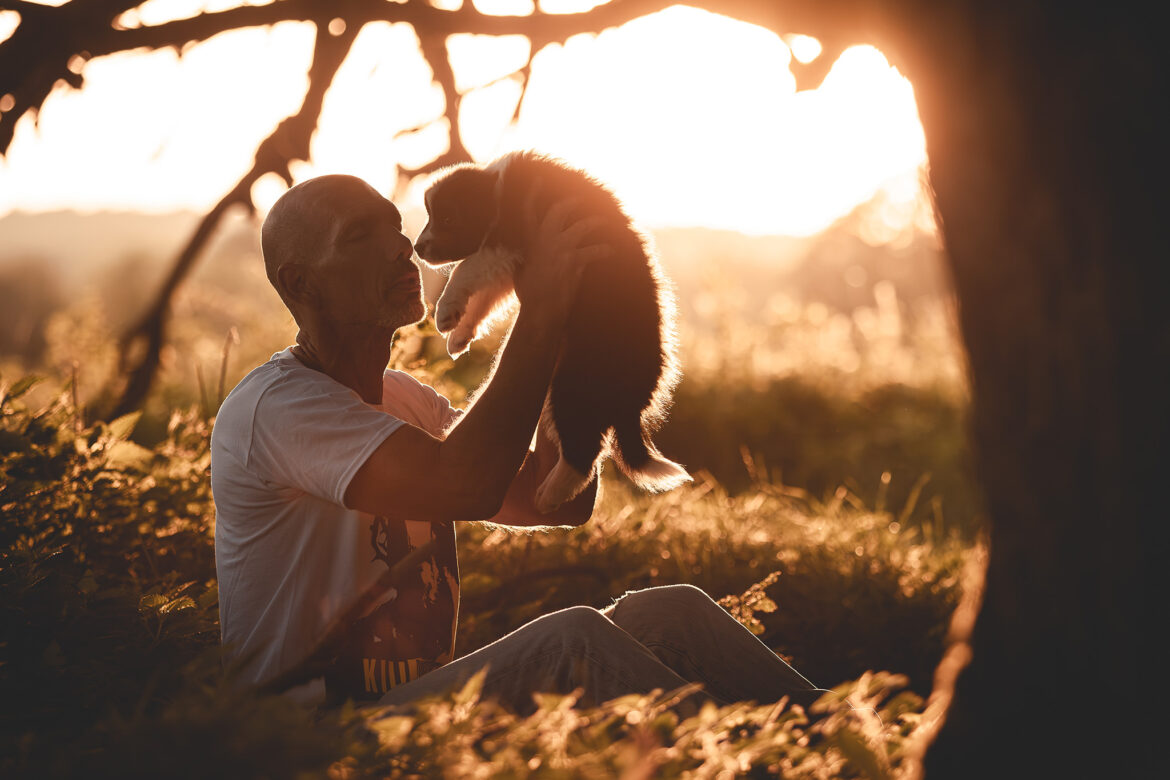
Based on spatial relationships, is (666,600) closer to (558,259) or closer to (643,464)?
(643,464)

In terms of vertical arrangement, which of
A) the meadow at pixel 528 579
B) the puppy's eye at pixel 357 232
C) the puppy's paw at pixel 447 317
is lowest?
the meadow at pixel 528 579

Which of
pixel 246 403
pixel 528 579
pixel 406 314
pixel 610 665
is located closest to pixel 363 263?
pixel 406 314

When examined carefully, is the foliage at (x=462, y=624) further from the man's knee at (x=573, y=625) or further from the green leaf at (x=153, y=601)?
the man's knee at (x=573, y=625)

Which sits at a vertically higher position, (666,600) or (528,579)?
(666,600)

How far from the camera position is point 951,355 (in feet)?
44.8

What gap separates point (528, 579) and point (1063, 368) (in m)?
3.27

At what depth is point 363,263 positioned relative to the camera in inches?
111

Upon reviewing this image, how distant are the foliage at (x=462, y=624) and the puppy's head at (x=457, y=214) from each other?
1.49 meters

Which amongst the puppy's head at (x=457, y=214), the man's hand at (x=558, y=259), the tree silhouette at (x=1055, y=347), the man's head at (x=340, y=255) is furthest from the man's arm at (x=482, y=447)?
the puppy's head at (x=457, y=214)

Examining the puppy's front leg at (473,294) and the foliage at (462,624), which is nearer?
the foliage at (462,624)

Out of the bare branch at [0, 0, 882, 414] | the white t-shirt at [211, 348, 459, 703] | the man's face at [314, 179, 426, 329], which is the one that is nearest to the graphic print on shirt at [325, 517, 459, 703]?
the white t-shirt at [211, 348, 459, 703]

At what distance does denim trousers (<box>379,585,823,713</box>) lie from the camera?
2.48 meters

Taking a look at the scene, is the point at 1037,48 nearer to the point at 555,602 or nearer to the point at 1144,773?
the point at 1144,773

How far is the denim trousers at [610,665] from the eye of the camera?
8.13ft
